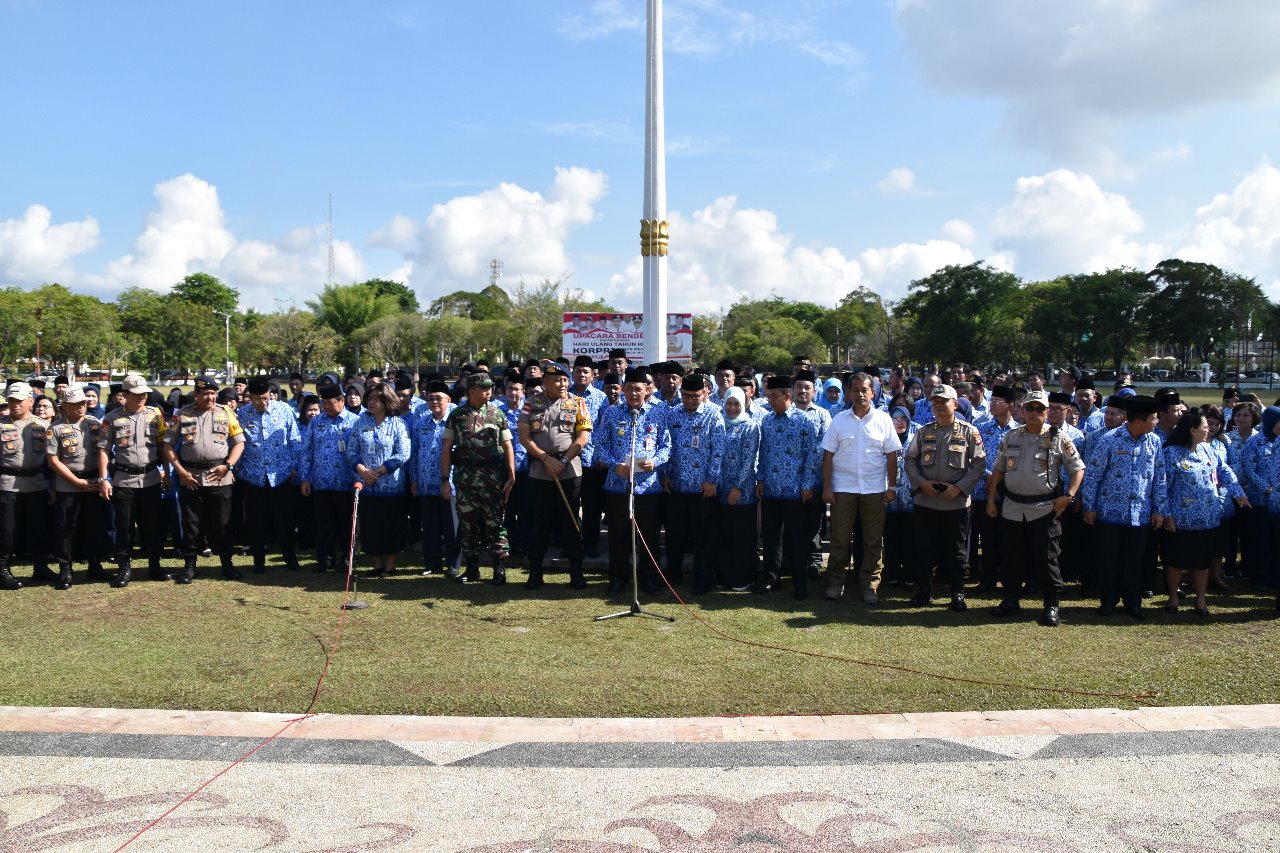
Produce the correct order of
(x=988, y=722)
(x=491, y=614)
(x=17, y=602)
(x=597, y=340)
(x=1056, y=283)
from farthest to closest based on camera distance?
(x=1056, y=283), (x=597, y=340), (x=17, y=602), (x=491, y=614), (x=988, y=722)

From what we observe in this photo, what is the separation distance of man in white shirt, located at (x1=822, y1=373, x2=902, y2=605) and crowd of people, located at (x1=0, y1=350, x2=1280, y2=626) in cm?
2

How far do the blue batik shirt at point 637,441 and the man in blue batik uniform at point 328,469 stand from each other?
251 centimetres

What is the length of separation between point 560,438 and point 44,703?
13.5 feet

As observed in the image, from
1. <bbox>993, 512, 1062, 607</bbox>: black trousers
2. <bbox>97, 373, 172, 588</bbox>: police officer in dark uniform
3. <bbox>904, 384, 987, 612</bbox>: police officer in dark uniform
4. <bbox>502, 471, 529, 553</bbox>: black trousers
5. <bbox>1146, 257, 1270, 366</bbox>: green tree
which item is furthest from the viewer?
<bbox>1146, 257, 1270, 366</bbox>: green tree

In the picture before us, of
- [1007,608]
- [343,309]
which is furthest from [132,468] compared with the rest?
[343,309]

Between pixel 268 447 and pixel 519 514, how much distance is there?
8.48 ft

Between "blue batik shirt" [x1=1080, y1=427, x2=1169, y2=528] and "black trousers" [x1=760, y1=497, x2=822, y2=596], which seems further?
"black trousers" [x1=760, y1=497, x2=822, y2=596]

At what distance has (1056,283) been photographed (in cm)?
6700

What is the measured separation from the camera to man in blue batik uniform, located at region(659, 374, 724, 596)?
7.60m

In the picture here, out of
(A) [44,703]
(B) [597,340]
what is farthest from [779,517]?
(B) [597,340]

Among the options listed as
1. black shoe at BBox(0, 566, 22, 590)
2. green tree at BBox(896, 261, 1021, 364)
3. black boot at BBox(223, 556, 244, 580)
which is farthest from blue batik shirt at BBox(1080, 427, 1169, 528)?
green tree at BBox(896, 261, 1021, 364)

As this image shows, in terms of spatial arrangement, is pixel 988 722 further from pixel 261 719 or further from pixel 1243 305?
pixel 1243 305

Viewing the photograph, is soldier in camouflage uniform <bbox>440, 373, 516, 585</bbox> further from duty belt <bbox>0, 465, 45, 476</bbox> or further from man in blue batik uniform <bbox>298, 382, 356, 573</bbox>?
duty belt <bbox>0, 465, 45, 476</bbox>

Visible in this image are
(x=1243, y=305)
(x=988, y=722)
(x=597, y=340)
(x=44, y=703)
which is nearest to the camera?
(x=988, y=722)
